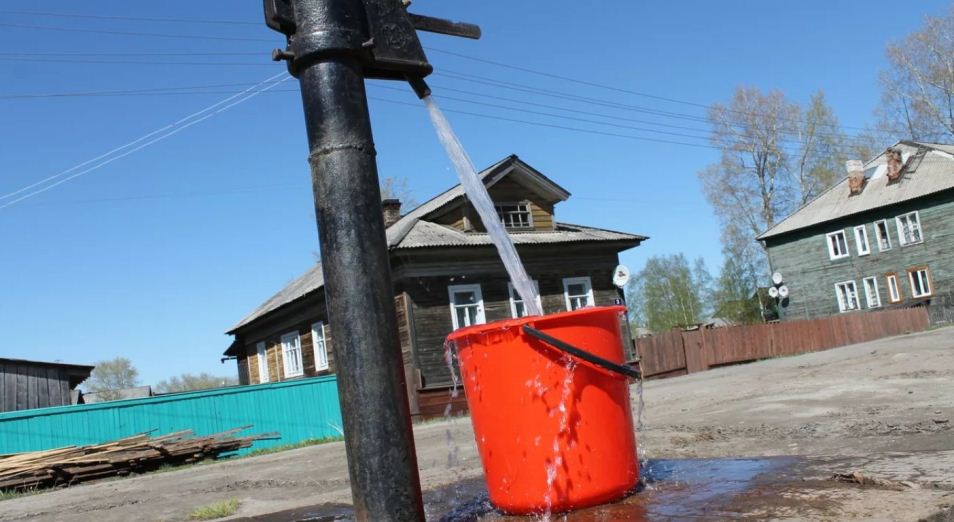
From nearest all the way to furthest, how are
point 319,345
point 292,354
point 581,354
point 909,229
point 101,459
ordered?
point 581,354 → point 101,459 → point 319,345 → point 292,354 → point 909,229

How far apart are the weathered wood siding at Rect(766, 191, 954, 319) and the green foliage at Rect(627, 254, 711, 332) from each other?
25014 millimetres

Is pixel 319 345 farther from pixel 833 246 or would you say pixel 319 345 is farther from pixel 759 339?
pixel 833 246

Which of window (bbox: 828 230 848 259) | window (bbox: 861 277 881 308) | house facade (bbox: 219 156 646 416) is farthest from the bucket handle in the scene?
window (bbox: 828 230 848 259)

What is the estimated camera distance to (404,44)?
8.30 ft

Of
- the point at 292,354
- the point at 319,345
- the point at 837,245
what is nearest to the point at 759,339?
the point at 837,245

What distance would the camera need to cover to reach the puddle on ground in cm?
257

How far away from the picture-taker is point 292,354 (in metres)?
23.2

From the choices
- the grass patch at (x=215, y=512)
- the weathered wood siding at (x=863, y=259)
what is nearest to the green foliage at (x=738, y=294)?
the weathered wood siding at (x=863, y=259)

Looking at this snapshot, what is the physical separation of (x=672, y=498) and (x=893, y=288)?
Result: 35475 mm

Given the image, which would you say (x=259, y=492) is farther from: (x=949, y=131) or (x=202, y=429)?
(x=949, y=131)

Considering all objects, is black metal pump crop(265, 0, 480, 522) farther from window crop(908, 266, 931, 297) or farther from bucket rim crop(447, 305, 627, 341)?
window crop(908, 266, 931, 297)

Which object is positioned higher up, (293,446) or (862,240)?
(862,240)

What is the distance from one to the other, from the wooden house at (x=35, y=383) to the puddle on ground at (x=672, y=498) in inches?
755

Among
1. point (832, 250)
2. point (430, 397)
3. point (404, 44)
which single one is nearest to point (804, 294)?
point (832, 250)
